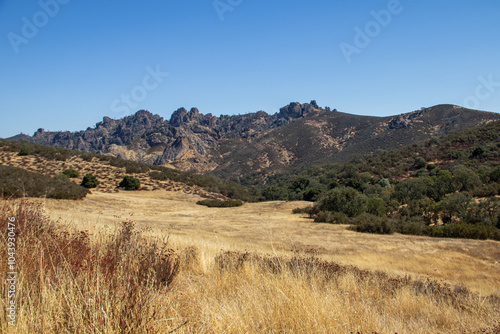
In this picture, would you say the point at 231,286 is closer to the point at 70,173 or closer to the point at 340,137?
the point at 70,173

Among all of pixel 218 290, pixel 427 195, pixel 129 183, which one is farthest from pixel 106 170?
pixel 218 290

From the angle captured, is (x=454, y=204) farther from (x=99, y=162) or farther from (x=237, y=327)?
(x=99, y=162)

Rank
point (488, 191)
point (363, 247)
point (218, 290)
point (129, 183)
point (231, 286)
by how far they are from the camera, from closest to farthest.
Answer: point (218, 290), point (231, 286), point (363, 247), point (488, 191), point (129, 183)

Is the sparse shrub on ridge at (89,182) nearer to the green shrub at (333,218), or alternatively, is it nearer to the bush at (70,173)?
the bush at (70,173)

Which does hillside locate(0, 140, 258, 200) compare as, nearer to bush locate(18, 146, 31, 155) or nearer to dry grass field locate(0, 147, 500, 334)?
bush locate(18, 146, 31, 155)

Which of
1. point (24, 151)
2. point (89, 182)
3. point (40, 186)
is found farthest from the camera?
point (24, 151)

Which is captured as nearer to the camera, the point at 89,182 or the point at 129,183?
the point at 89,182

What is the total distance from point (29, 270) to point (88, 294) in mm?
1289

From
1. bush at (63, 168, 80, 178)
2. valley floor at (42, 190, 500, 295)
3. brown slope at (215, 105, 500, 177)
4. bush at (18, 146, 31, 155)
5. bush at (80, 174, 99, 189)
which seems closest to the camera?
valley floor at (42, 190, 500, 295)

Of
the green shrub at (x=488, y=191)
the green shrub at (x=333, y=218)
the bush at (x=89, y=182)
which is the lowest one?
the green shrub at (x=333, y=218)

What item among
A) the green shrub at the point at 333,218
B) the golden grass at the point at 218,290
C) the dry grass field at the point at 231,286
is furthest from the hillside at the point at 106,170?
the golden grass at the point at 218,290

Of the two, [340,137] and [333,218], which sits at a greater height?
[340,137]

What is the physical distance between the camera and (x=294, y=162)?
3878 inches

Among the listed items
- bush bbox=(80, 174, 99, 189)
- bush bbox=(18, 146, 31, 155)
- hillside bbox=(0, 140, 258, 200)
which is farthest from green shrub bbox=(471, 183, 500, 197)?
bush bbox=(18, 146, 31, 155)
